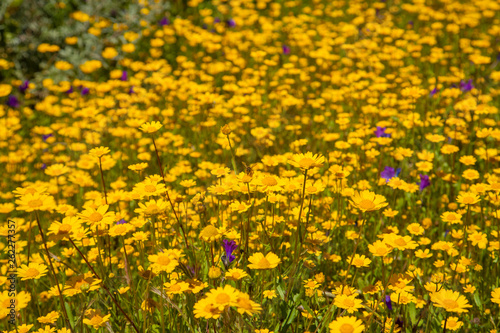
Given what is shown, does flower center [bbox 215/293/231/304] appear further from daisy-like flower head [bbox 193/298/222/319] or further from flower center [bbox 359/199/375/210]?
flower center [bbox 359/199/375/210]

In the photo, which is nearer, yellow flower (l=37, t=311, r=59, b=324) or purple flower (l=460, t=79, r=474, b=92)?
yellow flower (l=37, t=311, r=59, b=324)

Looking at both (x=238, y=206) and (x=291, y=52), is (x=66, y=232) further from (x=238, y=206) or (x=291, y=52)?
(x=291, y=52)

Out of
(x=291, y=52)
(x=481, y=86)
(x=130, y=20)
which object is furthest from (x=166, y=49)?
A: (x=481, y=86)

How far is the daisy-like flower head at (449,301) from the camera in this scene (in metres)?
1.46

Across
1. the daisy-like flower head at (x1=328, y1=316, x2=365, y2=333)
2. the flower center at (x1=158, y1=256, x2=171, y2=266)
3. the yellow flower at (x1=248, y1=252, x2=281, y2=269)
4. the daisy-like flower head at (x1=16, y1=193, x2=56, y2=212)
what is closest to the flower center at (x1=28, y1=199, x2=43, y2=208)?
the daisy-like flower head at (x1=16, y1=193, x2=56, y2=212)

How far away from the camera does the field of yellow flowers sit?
174 centimetres

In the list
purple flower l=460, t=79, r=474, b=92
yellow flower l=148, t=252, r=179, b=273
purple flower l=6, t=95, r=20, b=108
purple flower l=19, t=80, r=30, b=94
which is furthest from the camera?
purple flower l=19, t=80, r=30, b=94

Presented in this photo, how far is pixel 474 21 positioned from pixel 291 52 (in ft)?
7.40

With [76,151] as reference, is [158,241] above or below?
above

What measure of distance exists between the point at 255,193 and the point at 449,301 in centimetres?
97

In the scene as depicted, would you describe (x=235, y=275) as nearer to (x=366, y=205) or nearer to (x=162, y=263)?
(x=162, y=263)

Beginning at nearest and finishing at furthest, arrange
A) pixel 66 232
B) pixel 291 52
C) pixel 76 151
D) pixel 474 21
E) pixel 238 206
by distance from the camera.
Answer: pixel 66 232, pixel 238 206, pixel 76 151, pixel 474 21, pixel 291 52

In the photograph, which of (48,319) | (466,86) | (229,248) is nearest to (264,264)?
(229,248)

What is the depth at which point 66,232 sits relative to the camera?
5.28ft
